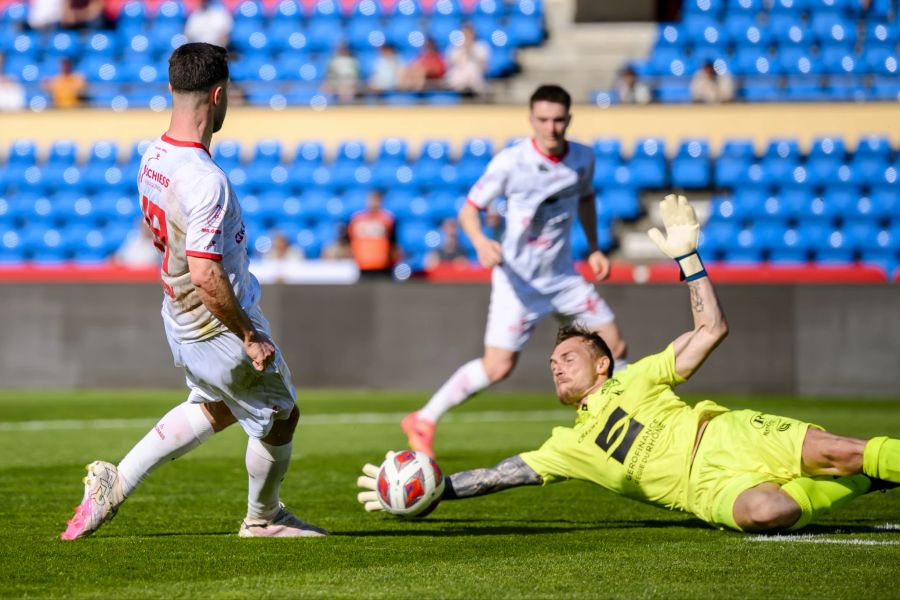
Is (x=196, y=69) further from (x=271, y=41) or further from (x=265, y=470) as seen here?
(x=271, y=41)

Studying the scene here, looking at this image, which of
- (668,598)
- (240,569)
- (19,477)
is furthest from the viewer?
(19,477)

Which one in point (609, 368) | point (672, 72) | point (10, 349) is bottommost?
point (10, 349)

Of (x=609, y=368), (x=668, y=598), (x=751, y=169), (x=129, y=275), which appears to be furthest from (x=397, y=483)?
(x=751, y=169)

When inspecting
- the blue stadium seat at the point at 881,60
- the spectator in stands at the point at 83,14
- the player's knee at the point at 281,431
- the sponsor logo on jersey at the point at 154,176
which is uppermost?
the spectator in stands at the point at 83,14

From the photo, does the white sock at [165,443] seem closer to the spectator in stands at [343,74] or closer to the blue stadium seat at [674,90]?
the blue stadium seat at [674,90]

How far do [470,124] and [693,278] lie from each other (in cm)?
1421

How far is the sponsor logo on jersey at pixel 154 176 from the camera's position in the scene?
17.7 feet

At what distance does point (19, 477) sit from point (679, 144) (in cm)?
1290

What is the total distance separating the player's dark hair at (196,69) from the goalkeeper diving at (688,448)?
2004 mm

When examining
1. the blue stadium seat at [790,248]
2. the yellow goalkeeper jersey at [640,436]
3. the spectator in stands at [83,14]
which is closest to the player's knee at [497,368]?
the yellow goalkeeper jersey at [640,436]

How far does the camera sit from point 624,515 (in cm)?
688

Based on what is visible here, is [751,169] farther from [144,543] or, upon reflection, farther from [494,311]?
[144,543]

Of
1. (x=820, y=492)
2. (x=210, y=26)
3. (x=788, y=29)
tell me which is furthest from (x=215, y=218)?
(x=210, y=26)

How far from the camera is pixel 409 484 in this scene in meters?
6.31
